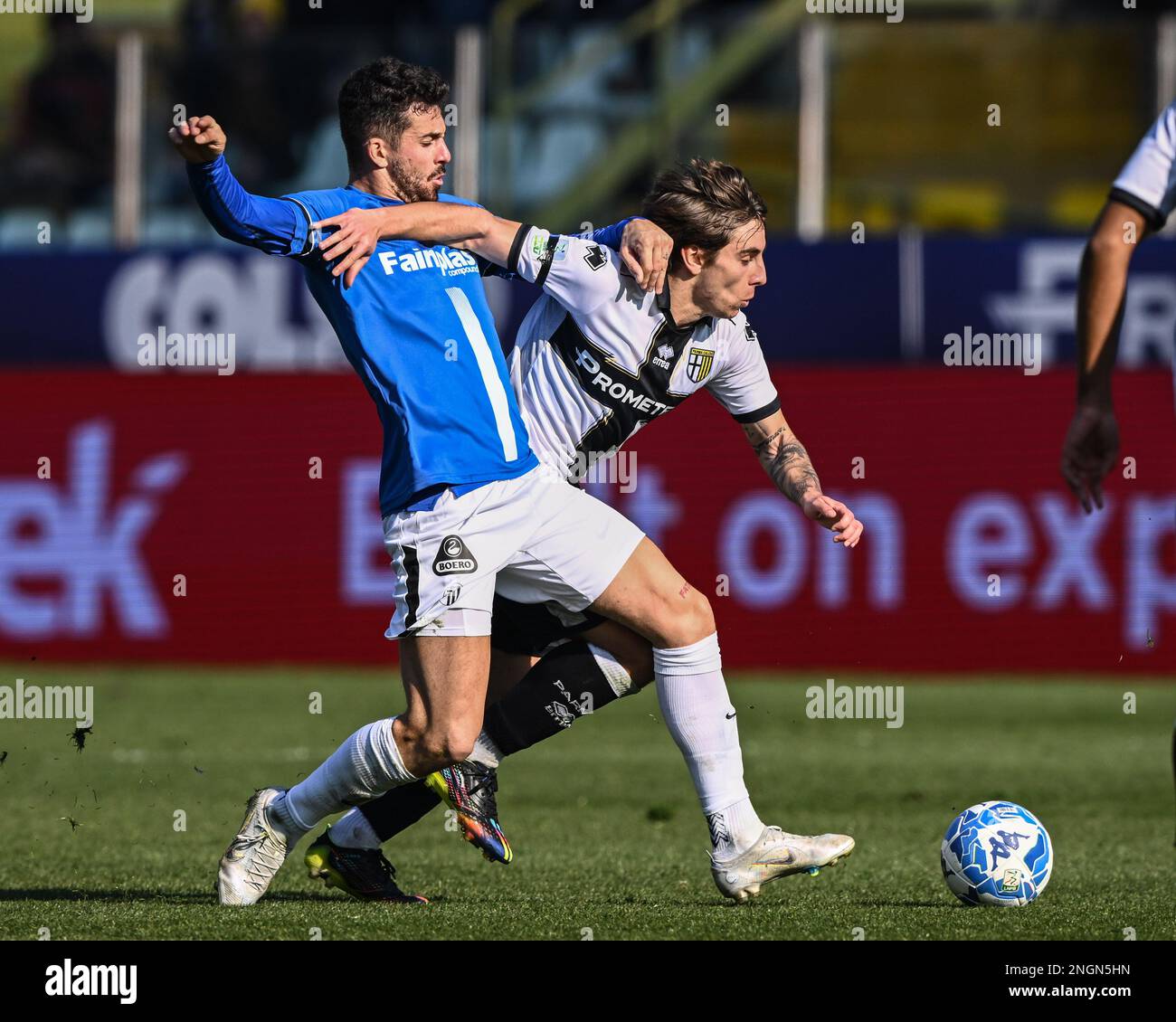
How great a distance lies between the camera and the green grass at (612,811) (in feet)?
17.0

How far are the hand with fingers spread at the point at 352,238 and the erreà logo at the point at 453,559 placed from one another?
0.71 m

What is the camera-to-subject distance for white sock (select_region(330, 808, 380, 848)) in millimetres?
5551

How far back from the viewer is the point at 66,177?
47.7 ft

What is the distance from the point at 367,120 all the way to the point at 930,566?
26.1ft

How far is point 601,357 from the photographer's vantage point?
554 centimetres

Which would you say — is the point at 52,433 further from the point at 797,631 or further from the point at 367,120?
the point at 367,120

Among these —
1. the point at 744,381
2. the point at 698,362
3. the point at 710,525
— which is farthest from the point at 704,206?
the point at 710,525

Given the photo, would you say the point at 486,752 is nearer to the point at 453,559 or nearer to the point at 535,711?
the point at 535,711

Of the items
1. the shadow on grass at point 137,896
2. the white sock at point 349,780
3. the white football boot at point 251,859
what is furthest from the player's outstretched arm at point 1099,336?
the shadow on grass at point 137,896

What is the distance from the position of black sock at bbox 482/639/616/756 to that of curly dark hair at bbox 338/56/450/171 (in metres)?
1.49

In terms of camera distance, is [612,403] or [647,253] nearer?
[647,253]

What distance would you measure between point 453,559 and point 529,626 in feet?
1.84

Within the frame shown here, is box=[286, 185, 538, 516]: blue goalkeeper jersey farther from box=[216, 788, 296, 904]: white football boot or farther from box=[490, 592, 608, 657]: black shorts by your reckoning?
box=[216, 788, 296, 904]: white football boot

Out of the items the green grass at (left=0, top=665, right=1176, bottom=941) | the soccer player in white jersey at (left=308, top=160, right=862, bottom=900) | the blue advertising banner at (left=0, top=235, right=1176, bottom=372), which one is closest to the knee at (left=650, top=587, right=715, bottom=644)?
the soccer player in white jersey at (left=308, top=160, right=862, bottom=900)
